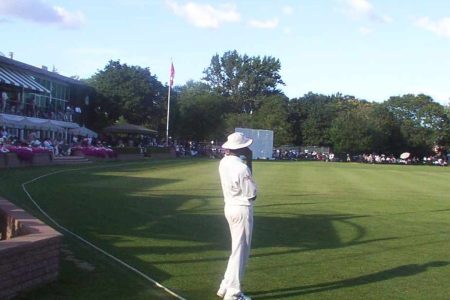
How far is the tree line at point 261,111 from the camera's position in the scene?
77500mm

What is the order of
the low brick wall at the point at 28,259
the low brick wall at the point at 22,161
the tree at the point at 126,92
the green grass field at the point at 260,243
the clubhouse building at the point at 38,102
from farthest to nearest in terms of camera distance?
the tree at the point at 126,92 < the clubhouse building at the point at 38,102 < the low brick wall at the point at 22,161 < the green grass field at the point at 260,243 < the low brick wall at the point at 28,259

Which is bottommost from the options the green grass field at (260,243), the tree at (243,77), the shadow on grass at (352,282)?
the shadow on grass at (352,282)

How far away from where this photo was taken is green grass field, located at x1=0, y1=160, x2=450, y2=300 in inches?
309

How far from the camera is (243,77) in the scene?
122m

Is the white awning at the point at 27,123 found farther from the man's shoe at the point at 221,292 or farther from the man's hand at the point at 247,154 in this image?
the man's shoe at the point at 221,292

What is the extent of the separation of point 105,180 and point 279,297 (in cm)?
1775

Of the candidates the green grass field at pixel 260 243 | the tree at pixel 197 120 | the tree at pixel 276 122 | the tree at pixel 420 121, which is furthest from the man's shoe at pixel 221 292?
the tree at pixel 420 121

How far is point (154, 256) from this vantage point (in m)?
9.48

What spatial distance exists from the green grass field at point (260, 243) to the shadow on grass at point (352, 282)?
0.01 m

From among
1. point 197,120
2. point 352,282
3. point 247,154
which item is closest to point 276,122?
point 197,120

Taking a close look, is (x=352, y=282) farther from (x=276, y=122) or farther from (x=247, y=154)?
(x=276, y=122)

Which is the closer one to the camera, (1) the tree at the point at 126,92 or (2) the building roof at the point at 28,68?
(2) the building roof at the point at 28,68

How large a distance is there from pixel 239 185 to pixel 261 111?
9311cm

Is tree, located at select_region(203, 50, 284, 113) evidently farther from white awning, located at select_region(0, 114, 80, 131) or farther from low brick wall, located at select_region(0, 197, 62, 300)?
low brick wall, located at select_region(0, 197, 62, 300)
